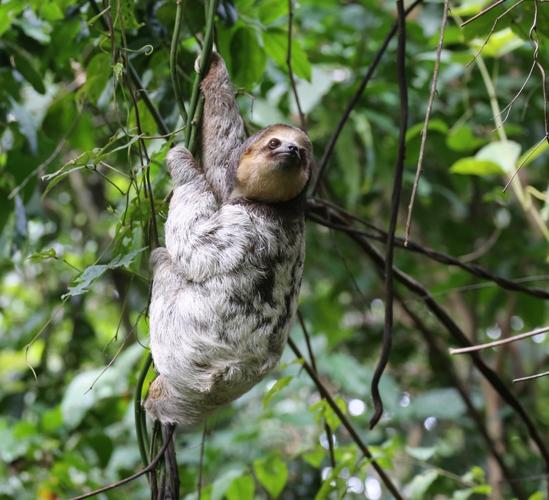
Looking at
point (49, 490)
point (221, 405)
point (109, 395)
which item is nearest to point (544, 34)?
point (221, 405)

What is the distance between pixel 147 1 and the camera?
4285 millimetres

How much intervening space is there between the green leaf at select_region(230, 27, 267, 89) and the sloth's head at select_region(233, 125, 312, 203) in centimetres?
83

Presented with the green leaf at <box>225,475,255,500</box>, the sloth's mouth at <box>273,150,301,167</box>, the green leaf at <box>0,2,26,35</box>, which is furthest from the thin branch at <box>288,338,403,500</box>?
the green leaf at <box>0,2,26,35</box>

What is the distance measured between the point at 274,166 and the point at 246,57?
1.18 metres

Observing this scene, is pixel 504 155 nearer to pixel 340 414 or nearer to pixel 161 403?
pixel 340 414

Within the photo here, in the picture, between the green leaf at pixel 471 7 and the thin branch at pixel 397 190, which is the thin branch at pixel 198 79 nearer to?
the thin branch at pixel 397 190

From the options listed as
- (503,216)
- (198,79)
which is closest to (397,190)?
(198,79)

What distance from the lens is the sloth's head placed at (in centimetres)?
340

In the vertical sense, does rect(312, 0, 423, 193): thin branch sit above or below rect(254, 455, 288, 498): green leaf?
above

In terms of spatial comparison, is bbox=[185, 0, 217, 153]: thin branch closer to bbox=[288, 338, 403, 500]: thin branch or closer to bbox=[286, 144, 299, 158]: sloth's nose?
bbox=[286, 144, 299, 158]: sloth's nose

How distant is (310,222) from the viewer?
6.93m

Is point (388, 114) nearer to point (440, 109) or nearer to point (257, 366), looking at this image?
point (440, 109)

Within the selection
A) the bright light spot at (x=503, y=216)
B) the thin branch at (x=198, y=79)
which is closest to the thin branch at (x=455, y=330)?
the thin branch at (x=198, y=79)

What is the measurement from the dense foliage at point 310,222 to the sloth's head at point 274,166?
29 centimetres
